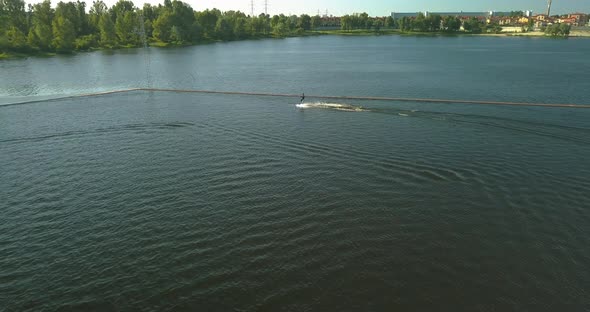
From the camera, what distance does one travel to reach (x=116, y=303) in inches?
636

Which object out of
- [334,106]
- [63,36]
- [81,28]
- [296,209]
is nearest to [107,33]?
[81,28]

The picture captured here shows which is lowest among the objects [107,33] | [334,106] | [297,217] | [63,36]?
[297,217]

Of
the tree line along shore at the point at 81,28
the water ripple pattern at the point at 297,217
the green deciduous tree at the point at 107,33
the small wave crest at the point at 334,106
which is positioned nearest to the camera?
the water ripple pattern at the point at 297,217

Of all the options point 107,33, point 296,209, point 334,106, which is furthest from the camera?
point 107,33

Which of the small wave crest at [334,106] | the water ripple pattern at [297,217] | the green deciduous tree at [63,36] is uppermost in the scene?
the green deciduous tree at [63,36]

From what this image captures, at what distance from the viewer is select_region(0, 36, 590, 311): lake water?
16.9 meters

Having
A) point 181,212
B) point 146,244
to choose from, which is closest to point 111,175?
point 181,212

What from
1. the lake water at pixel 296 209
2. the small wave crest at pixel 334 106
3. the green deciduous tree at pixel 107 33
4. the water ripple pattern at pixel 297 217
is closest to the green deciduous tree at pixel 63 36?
the green deciduous tree at pixel 107 33

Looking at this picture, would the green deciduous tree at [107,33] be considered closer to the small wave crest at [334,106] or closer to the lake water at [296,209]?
the lake water at [296,209]

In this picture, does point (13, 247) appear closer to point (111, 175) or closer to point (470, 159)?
point (111, 175)

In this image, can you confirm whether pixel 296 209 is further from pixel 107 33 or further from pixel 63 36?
pixel 107 33

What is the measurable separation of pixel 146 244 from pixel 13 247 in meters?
7.04

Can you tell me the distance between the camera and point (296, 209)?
76.5 ft

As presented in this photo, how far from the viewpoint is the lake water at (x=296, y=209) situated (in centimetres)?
1691
